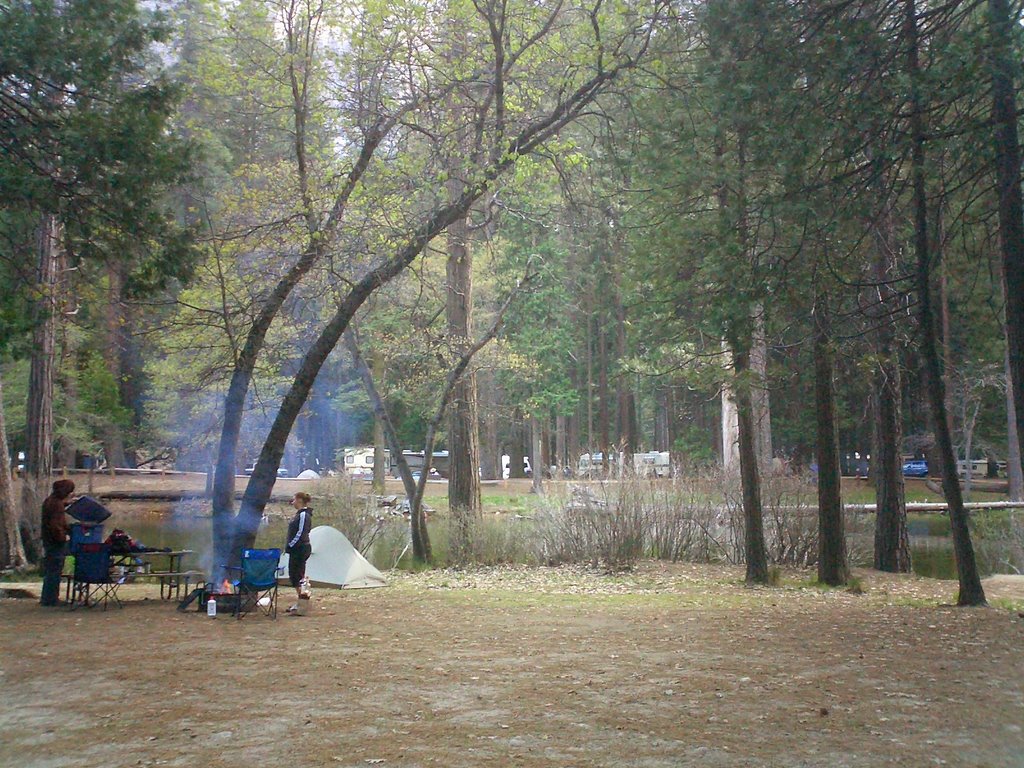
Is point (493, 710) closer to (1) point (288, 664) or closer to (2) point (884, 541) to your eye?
(1) point (288, 664)

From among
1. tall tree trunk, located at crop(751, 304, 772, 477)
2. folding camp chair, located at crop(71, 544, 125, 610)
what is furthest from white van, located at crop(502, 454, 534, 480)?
folding camp chair, located at crop(71, 544, 125, 610)

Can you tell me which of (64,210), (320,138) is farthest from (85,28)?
(320,138)

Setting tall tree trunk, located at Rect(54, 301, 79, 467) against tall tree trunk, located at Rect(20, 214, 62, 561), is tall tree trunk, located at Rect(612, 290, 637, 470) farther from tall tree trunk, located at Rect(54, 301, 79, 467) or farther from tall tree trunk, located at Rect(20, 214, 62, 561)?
tall tree trunk, located at Rect(20, 214, 62, 561)

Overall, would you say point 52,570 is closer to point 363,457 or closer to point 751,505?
point 751,505

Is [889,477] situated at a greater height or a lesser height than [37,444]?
lesser

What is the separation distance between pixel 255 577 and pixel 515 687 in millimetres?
4457

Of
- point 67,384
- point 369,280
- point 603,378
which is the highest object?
point 603,378

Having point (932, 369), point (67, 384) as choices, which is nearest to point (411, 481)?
point (932, 369)

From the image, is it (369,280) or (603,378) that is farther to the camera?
(603,378)

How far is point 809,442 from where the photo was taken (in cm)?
3922

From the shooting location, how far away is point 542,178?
13.4 metres

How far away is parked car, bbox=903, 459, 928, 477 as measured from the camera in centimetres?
4841

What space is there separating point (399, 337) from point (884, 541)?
10355 millimetres

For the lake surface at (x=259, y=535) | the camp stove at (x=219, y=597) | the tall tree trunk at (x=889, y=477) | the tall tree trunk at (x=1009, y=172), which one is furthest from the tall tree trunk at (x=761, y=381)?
the camp stove at (x=219, y=597)
